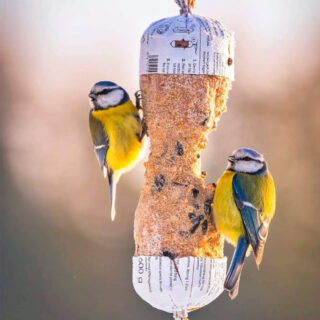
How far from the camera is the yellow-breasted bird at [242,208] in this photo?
195 inches

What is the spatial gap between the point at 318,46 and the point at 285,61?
0.76 m

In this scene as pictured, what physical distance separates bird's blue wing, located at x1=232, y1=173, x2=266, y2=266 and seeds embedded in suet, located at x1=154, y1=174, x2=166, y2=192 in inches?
11.9

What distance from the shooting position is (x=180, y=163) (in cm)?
496

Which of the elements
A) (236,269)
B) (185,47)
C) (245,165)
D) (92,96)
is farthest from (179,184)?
(92,96)

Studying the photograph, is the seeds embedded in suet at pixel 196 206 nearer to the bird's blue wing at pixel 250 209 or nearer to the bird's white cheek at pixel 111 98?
the bird's blue wing at pixel 250 209

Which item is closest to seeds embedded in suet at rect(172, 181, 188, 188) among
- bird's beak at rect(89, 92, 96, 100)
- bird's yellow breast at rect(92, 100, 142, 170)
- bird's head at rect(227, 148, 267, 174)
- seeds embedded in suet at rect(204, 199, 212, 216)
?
seeds embedded in suet at rect(204, 199, 212, 216)

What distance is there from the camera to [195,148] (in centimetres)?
499

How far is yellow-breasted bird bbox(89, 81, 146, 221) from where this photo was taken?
521cm

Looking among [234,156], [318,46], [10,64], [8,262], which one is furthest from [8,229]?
[234,156]

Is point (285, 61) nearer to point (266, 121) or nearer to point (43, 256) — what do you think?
point (266, 121)

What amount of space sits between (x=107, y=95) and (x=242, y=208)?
2.68 feet

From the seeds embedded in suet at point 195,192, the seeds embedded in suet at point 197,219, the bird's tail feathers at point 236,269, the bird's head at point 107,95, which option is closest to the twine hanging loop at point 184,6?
the bird's head at point 107,95

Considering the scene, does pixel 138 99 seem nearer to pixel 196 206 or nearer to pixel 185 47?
A: pixel 185 47

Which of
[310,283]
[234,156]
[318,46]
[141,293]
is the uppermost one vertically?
[234,156]
